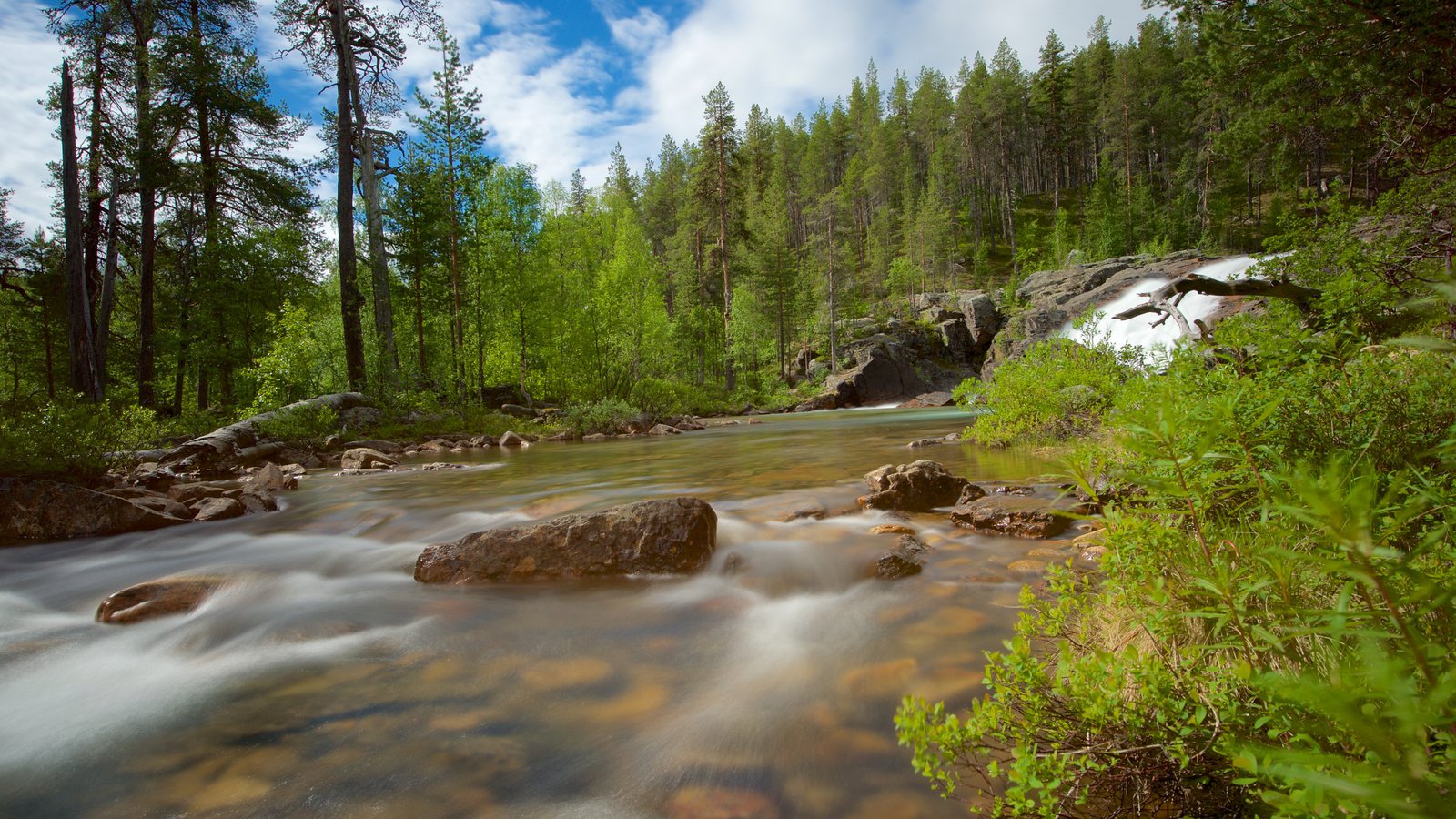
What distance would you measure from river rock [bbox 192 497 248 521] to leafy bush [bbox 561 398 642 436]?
13.0 metres

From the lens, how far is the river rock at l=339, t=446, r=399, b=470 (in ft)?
43.2

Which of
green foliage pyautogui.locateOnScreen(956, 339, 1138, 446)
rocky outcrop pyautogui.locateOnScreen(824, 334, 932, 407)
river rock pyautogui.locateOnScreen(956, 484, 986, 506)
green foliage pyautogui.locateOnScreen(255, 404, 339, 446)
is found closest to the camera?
river rock pyautogui.locateOnScreen(956, 484, 986, 506)

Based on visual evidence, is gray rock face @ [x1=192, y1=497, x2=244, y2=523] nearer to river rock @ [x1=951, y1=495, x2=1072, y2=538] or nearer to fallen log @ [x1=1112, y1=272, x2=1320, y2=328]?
river rock @ [x1=951, y1=495, x2=1072, y2=538]

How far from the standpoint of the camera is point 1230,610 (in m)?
1.71

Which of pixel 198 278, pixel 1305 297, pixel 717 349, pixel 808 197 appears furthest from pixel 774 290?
pixel 1305 297

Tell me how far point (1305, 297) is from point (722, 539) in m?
5.73

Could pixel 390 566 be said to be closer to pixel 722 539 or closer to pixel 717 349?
pixel 722 539

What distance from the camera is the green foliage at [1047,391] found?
9.80 metres

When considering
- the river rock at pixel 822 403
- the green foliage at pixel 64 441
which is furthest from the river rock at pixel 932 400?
the green foliage at pixel 64 441

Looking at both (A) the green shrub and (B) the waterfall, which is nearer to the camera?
(B) the waterfall

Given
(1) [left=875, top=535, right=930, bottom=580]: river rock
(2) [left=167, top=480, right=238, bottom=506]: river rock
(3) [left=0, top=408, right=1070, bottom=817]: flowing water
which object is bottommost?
(3) [left=0, top=408, right=1070, bottom=817]: flowing water

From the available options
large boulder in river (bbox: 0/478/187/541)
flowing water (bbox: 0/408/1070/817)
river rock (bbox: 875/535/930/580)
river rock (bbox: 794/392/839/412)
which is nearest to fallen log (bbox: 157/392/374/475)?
large boulder in river (bbox: 0/478/187/541)

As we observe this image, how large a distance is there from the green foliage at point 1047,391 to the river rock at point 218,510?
1162 cm

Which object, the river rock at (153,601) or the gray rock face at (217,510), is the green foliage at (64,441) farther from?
the river rock at (153,601)
